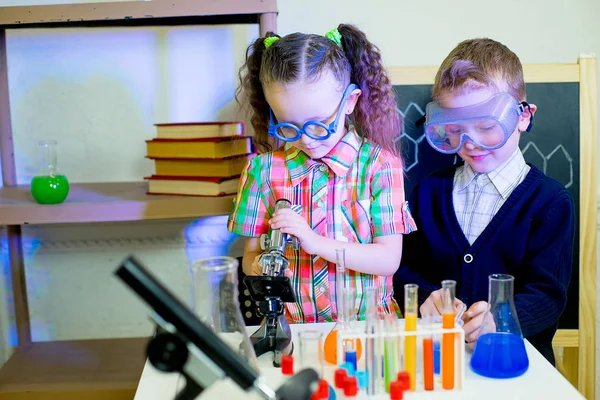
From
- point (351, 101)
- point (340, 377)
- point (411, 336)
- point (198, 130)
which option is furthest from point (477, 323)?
point (198, 130)

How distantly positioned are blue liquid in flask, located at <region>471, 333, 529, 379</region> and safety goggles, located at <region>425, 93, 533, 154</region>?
517 mm

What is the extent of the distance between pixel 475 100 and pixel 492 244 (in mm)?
324

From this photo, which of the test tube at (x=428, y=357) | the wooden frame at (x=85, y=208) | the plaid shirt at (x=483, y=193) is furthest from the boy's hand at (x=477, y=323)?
the wooden frame at (x=85, y=208)

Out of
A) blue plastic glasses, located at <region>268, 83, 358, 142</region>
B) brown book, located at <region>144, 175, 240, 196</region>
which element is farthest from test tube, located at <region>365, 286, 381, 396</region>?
brown book, located at <region>144, 175, 240, 196</region>

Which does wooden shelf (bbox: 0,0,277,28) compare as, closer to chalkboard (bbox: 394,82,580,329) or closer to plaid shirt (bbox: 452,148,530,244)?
chalkboard (bbox: 394,82,580,329)

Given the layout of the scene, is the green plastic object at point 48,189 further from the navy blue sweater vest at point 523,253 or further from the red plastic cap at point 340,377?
the red plastic cap at point 340,377

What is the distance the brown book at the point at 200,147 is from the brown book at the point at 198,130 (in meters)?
0.02

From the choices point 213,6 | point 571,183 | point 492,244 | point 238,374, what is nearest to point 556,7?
point 571,183

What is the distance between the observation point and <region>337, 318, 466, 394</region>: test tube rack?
0.96 meters

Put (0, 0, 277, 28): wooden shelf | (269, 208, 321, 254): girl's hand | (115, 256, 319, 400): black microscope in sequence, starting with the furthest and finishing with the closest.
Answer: (0, 0, 277, 28): wooden shelf
(269, 208, 321, 254): girl's hand
(115, 256, 319, 400): black microscope

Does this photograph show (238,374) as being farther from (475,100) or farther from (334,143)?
(475,100)

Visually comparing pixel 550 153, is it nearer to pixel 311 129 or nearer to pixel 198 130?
pixel 311 129

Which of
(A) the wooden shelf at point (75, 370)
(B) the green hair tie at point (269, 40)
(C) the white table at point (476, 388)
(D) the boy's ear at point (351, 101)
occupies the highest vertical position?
(B) the green hair tie at point (269, 40)

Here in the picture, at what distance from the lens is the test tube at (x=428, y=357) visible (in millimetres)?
970
